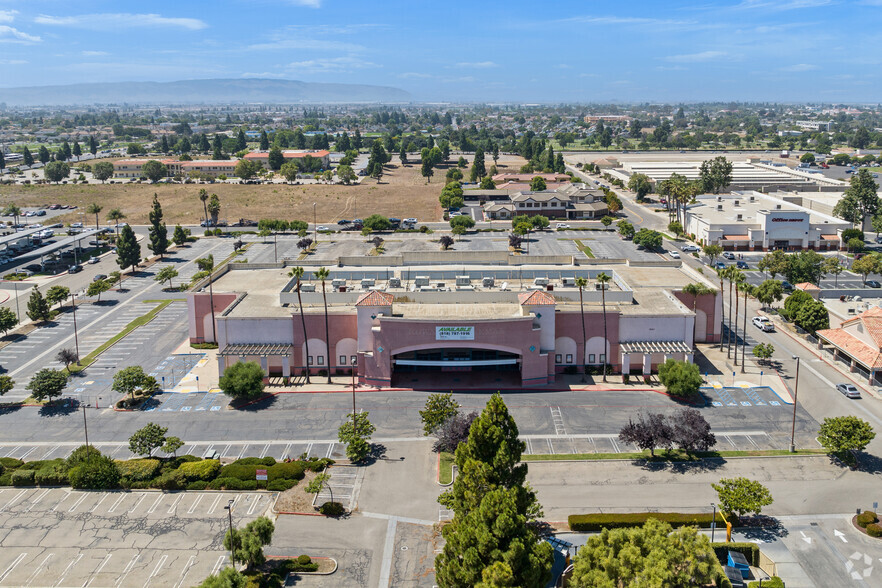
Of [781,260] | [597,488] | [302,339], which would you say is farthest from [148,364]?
[781,260]

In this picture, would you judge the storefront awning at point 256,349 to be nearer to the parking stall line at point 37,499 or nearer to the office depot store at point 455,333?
the office depot store at point 455,333

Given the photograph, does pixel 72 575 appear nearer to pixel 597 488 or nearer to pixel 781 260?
pixel 597 488

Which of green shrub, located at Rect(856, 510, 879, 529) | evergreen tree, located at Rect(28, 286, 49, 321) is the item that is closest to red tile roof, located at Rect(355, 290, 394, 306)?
green shrub, located at Rect(856, 510, 879, 529)

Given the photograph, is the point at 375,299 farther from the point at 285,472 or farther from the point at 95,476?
the point at 95,476

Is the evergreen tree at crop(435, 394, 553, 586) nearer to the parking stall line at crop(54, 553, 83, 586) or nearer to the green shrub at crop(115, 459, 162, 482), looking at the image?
the parking stall line at crop(54, 553, 83, 586)

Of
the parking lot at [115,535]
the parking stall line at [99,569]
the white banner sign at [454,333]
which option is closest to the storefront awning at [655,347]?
the white banner sign at [454,333]

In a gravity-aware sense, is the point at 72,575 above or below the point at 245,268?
below

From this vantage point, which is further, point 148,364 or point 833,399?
point 148,364
